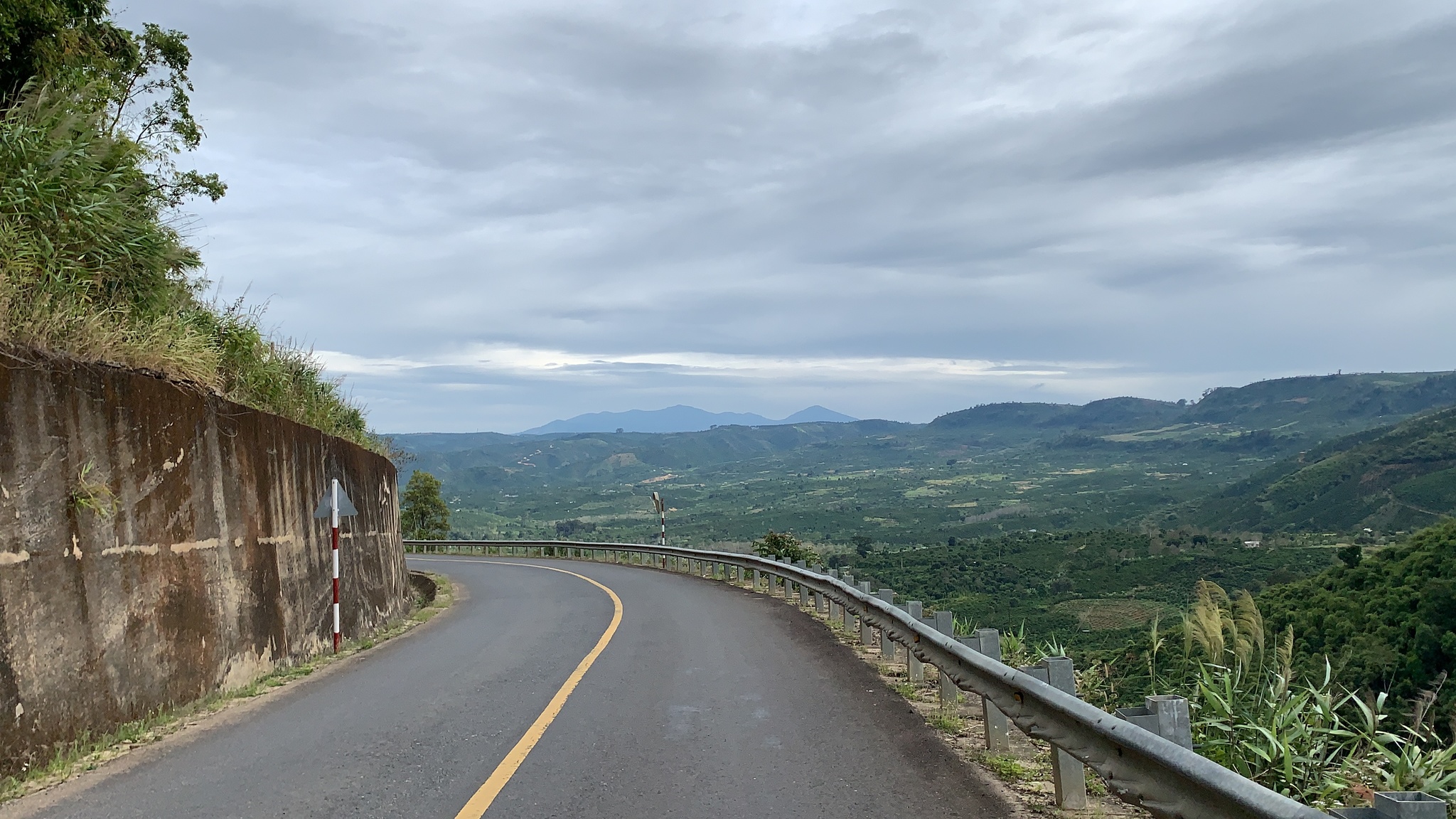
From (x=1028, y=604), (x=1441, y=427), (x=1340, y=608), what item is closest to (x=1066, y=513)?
(x=1441, y=427)

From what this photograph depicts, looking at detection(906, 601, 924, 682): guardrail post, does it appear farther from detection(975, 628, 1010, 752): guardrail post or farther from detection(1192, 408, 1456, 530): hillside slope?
detection(1192, 408, 1456, 530): hillside slope

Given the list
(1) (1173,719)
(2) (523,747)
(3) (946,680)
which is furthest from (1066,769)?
(2) (523,747)

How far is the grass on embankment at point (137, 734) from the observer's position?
6277mm

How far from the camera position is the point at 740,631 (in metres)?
13.7

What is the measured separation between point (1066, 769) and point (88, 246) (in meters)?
10.1

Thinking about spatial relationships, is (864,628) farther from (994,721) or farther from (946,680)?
(994,721)

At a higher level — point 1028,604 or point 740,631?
point 740,631

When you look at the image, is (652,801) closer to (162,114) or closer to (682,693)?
(682,693)

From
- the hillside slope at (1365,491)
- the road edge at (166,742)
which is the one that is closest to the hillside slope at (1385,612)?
the road edge at (166,742)

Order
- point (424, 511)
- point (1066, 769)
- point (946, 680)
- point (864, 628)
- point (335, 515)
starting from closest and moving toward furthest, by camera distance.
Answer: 1. point (1066, 769)
2. point (946, 680)
3. point (864, 628)
4. point (335, 515)
5. point (424, 511)

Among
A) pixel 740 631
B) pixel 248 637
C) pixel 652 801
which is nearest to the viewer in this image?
pixel 652 801

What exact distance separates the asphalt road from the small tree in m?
56.2

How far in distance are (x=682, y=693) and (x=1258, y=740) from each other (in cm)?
496

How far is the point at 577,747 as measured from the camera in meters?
6.73
